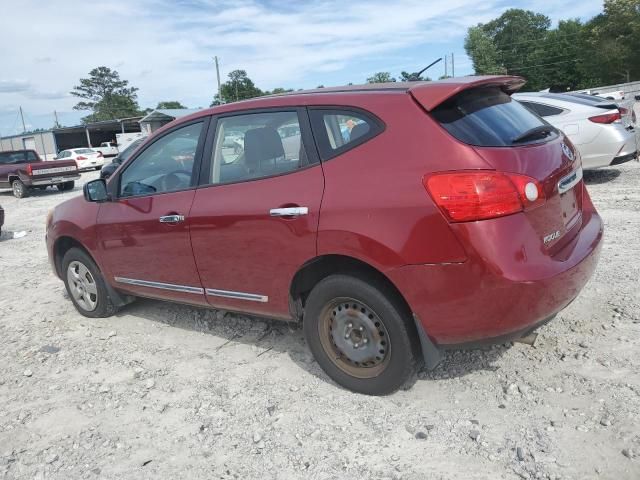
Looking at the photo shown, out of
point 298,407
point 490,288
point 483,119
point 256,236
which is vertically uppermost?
point 483,119

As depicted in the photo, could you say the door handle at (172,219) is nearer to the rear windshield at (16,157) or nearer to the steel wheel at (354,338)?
the steel wheel at (354,338)

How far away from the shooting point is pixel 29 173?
56.0 ft

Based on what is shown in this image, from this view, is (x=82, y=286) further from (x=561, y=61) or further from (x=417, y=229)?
(x=561, y=61)

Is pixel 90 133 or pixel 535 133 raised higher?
pixel 90 133

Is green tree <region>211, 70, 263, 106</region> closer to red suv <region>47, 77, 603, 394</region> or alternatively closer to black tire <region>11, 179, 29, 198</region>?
→ black tire <region>11, 179, 29, 198</region>

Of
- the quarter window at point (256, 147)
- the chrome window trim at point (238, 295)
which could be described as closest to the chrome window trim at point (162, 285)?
the chrome window trim at point (238, 295)

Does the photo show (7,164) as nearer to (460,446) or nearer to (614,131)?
(614,131)

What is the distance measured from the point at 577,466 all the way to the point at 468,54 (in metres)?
Result: 83.4

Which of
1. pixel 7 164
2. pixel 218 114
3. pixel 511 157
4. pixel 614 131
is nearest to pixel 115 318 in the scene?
pixel 218 114

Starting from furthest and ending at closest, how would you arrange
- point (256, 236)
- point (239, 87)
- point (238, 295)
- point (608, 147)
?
point (239, 87) → point (608, 147) → point (238, 295) → point (256, 236)

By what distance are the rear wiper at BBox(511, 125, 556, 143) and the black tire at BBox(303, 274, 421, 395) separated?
3.61 ft

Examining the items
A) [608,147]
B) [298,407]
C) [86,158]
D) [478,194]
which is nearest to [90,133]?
[86,158]

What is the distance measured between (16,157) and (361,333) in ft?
63.3

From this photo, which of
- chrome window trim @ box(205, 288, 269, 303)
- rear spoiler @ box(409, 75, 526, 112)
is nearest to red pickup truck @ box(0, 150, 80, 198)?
chrome window trim @ box(205, 288, 269, 303)
